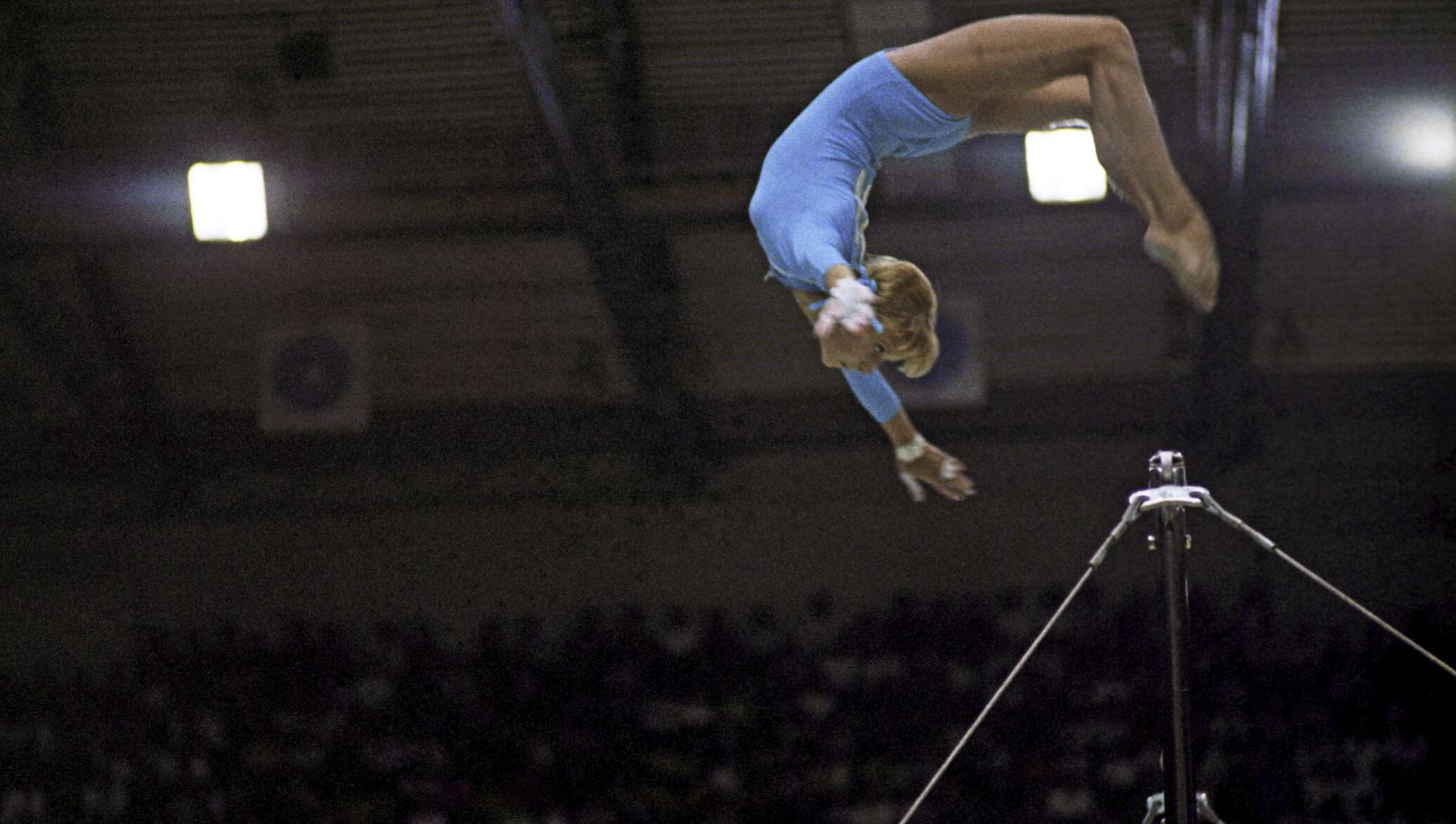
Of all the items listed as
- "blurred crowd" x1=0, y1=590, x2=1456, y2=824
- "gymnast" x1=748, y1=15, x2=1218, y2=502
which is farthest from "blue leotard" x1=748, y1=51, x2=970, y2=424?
"blurred crowd" x1=0, y1=590, x2=1456, y2=824

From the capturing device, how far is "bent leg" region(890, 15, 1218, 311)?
9.74 ft

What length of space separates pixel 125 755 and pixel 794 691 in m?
3.29

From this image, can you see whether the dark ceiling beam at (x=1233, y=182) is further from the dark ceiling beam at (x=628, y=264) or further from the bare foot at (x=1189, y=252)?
the bare foot at (x=1189, y=252)

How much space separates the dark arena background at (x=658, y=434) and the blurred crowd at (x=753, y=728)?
3 cm

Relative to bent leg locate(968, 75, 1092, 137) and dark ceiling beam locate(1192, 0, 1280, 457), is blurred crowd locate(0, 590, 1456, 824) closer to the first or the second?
dark ceiling beam locate(1192, 0, 1280, 457)

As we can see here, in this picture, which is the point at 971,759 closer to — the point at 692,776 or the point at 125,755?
the point at 692,776

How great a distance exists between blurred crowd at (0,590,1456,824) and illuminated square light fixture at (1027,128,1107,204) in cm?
222

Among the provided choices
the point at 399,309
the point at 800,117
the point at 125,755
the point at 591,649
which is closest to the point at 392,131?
the point at 399,309

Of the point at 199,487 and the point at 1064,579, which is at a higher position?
the point at 199,487

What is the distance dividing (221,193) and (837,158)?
4866 mm

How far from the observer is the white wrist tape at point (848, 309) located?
2637mm

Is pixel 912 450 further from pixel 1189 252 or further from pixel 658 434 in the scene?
pixel 658 434

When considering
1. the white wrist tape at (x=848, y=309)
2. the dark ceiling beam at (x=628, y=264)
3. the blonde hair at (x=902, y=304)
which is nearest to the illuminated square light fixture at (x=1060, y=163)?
the dark ceiling beam at (x=628, y=264)

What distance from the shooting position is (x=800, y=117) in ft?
10.5
